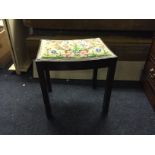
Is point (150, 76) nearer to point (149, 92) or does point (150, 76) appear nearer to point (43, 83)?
point (149, 92)

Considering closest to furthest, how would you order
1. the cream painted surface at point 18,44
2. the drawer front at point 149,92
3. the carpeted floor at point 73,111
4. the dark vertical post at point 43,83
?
the dark vertical post at point 43,83, the carpeted floor at point 73,111, the drawer front at point 149,92, the cream painted surface at point 18,44

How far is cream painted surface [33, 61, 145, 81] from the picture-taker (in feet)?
4.75

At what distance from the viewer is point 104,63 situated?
91 centimetres

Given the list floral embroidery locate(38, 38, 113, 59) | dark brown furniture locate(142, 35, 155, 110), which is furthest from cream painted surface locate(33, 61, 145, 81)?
floral embroidery locate(38, 38, 113, 59)

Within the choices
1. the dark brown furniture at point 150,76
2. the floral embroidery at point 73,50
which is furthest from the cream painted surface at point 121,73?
the floral embroidery at point 73,50

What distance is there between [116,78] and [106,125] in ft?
1.82

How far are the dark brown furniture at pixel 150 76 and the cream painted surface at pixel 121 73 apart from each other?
0.08m

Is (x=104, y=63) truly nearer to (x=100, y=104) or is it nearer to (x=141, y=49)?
(x=100, y=104)

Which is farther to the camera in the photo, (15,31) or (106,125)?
(15,31)

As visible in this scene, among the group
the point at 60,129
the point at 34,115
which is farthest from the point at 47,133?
the point at 34,115

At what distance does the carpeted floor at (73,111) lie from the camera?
1.05m

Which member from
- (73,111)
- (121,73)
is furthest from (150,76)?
(73,111)

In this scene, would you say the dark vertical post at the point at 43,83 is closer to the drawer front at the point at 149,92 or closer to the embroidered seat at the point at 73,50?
the embroidered seat at the point at 73,50

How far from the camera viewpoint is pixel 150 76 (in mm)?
1262
